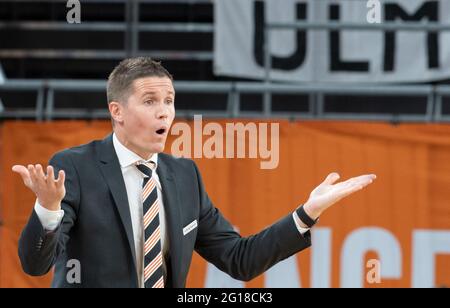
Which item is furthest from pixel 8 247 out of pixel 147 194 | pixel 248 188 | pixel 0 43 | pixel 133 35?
pixel 147 194

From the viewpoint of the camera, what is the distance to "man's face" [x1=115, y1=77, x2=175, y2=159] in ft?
12.8

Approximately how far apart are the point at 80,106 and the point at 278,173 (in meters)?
3.25

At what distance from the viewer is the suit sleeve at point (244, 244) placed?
4027 millimetres

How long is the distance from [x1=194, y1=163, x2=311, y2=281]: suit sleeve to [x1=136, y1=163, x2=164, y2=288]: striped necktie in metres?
0.38

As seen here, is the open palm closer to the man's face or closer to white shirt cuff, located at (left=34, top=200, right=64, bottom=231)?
the man's face

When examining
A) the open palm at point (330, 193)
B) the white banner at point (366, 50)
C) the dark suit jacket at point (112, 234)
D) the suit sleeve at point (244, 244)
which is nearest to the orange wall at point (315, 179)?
the white banner at point (366, 50)

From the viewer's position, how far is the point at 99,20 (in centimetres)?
1227

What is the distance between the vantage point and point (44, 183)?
346 cm

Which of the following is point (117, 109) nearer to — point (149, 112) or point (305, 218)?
point (149, 112)

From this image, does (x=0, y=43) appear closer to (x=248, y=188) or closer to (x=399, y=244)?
(x=248, y=188)

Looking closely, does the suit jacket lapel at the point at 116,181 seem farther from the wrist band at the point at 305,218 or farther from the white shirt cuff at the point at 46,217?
the wrist band at the point at 305,218

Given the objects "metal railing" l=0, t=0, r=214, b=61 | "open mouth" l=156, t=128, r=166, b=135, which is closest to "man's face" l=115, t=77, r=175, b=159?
"open mouth" l=156, t=128, r=166, b=135

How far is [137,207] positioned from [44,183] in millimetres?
589

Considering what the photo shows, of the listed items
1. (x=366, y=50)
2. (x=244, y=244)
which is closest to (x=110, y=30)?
(x=366, y=50)
